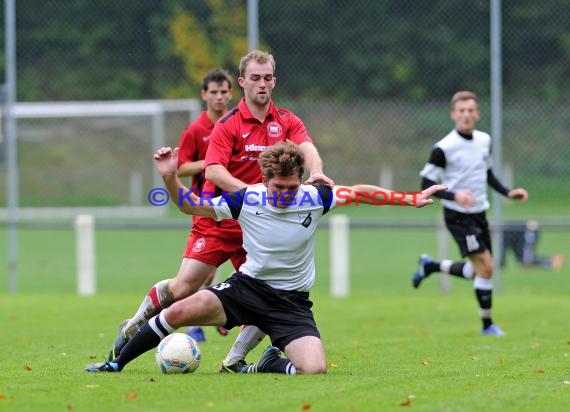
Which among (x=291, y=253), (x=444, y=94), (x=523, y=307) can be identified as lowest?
(x=523, y=307)

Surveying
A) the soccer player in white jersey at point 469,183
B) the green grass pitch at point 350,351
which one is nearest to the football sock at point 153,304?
the green grass pitch at point 350,351

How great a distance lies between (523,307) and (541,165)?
6217mm

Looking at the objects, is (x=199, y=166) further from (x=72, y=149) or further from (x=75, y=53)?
(x=72, y=149)

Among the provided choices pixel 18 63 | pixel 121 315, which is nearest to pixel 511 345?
pixel 121 315

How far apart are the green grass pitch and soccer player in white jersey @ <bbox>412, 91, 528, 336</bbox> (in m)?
0.52

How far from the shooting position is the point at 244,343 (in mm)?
8117

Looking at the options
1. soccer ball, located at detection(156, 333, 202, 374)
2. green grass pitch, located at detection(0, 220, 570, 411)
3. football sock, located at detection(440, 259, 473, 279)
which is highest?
football sock, located at detection(440, 259, 473, 279)

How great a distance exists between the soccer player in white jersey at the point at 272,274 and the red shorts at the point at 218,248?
Answer: 1.12 metres

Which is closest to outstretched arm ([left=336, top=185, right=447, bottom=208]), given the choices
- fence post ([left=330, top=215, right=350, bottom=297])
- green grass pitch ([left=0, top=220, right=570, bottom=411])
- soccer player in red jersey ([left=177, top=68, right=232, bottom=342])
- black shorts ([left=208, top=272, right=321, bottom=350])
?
black shorts ([left=208, top=272, right=321, bottom=350])

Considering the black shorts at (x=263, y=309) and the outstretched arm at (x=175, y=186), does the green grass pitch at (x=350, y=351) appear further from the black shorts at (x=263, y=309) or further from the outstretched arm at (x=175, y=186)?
the outstretched arm at (x=175, y=186)

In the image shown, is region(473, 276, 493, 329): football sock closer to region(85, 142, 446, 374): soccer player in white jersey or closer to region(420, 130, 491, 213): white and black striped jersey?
region(420, 130, 491, 213): white and black striped jersey

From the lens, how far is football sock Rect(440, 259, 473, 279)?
38.8 feet

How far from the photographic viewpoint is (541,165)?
2016cm

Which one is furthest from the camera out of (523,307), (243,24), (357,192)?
(243,24)
